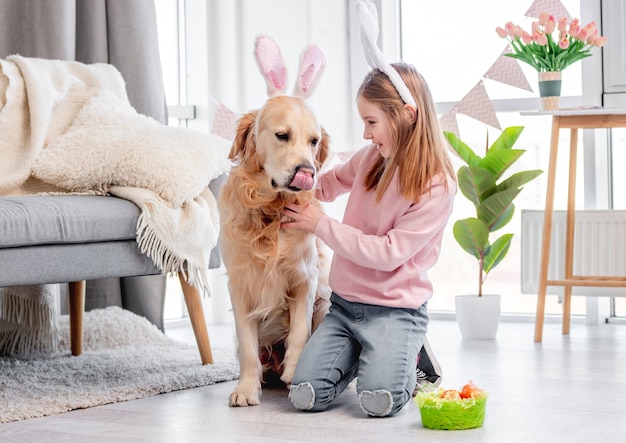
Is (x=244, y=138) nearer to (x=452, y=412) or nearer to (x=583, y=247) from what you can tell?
(x=452, y=412)

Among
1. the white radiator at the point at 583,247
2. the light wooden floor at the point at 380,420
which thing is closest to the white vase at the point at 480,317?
the white radiator at the point at 583,247

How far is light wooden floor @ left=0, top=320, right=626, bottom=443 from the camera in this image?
1.77 metres

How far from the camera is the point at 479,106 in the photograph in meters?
3.38

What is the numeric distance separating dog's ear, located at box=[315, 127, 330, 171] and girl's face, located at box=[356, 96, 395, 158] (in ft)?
0.34

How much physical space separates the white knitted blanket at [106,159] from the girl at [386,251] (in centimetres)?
48

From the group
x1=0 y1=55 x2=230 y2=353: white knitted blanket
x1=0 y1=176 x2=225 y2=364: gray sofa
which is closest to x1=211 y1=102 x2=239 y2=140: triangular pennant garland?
x1=0 y1=55 x2=230 y2=353: white knitted blanket

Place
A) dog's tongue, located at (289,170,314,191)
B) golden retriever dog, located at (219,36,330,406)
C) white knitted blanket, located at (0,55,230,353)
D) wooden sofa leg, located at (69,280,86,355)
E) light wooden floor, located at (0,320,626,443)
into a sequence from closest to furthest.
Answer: light wooden floor, located at (0,320,626,443), dog's tongue, located at (289,170,314,191), golden retriever dog, located at (219,36,330,406), white knitted blanket, located at (0,55,230,353), wooden sofa leg, located at (69,280,86,355)

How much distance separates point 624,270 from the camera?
3.42m

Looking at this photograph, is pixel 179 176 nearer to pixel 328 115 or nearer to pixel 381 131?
pixel 381 131

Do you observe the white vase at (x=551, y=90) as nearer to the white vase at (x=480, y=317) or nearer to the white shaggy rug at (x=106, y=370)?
the white vase at (x=480, y=317)

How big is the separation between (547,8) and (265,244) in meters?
1.82

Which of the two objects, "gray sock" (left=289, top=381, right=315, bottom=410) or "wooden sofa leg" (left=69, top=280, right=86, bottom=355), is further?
"wooden sofa leg" (left=69, top=280, right=86, bottom=355)

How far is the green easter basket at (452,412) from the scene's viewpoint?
5.87ft

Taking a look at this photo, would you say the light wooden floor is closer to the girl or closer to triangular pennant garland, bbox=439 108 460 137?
the girl
